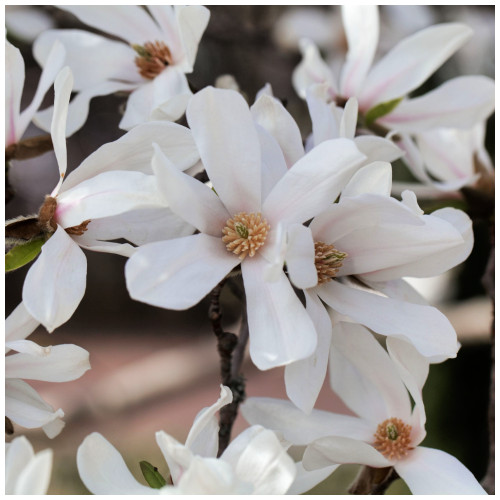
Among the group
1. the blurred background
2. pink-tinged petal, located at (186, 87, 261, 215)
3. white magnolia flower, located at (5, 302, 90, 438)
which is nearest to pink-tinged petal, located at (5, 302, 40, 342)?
white magnolia flower, located at (5, 302, 90, 438)

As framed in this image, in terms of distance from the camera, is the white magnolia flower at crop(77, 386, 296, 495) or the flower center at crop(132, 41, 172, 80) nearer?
the white magnolia flower at crop(77, 386, 296, 495)

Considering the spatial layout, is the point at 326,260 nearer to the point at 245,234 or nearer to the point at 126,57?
the point at 245,234

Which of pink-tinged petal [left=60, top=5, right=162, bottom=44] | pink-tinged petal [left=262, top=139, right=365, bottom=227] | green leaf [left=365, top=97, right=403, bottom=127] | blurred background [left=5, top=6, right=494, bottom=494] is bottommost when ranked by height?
blurred background [left=5, top=6, right=494, bottom=494]

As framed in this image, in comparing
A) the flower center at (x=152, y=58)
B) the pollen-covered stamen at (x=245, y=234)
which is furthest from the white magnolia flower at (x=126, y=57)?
the pollen-covered stamen at (x=245, y=234)

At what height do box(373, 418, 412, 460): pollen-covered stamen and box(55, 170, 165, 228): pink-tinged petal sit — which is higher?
box(55, 170, 165, 228): pink-tinged petal

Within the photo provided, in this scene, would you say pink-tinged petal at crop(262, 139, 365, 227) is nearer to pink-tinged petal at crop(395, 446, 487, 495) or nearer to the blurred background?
pink-tinged petal at crop(395, 446, 487, 495)

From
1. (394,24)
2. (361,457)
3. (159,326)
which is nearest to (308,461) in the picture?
(361,457)
